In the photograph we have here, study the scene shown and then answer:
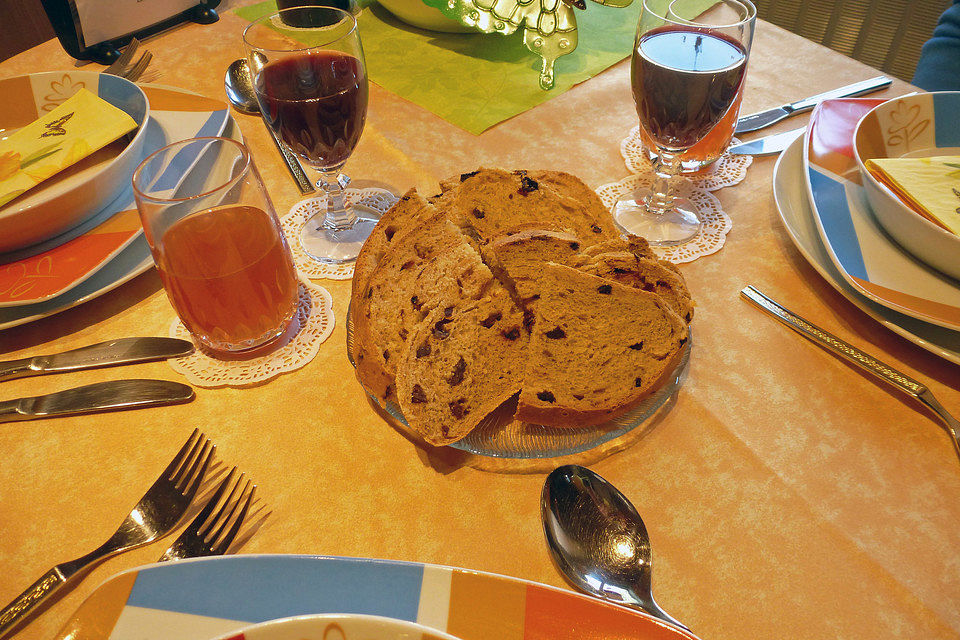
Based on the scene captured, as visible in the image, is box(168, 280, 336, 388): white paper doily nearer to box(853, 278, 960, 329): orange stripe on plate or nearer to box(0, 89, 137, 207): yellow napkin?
box(0, 89, 137, 207): yellow napkin

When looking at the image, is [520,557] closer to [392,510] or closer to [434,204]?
[392,510]

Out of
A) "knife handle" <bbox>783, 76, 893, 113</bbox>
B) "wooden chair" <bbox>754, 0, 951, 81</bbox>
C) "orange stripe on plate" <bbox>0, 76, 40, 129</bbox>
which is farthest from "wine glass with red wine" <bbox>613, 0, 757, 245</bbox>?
"wooden chair" <bbox>754, 0, 951, 81</bbox>

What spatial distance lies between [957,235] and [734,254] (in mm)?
337

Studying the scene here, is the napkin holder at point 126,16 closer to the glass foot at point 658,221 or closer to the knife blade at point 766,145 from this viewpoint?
the glass foot at point 658,221

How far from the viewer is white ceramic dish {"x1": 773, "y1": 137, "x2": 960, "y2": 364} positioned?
923 millimetres

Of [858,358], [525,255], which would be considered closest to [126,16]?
[525,255]

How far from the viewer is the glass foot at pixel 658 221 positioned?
3.97ft

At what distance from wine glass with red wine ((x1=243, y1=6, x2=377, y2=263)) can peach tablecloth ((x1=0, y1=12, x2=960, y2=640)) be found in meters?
0.26

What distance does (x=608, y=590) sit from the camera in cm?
70

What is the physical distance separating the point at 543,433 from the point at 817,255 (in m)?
0.61

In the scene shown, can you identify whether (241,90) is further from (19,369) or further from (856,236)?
(856,236)

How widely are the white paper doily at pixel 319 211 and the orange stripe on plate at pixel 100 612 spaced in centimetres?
64

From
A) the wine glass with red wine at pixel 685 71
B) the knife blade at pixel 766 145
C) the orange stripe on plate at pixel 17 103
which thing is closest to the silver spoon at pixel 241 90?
the orange stripe on plate at pixel 17 103

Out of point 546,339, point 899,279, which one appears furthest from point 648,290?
point 899,279
